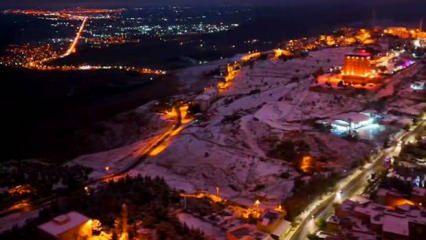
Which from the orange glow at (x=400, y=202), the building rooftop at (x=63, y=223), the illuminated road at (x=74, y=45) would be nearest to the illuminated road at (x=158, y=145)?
the building rooftop at (x=63, y=223)

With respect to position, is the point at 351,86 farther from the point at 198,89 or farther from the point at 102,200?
the point at 102,200

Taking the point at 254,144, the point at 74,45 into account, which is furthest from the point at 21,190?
the point at 74,45

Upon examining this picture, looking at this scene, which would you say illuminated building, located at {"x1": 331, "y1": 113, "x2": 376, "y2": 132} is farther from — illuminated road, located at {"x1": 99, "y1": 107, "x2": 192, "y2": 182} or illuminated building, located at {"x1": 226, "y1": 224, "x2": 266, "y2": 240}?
illuminated building, located at {"x1": 226, "y1": 224, "x2": 266, "y2": 240}

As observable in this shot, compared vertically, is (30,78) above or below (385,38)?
below

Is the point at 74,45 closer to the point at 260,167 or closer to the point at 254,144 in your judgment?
the point at 254,144

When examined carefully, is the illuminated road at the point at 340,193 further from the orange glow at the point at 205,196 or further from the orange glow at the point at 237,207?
the orange glow at the point at 205,196

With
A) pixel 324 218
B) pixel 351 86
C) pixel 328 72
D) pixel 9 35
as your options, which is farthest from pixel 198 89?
pixel 9 35

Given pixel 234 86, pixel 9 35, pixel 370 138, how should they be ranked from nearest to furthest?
pixel 370 138, pixel 234 86, pixel 9 35

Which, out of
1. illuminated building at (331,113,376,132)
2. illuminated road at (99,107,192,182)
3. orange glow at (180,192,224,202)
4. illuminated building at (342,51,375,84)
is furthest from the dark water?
illuminated building at (342,51,375,84)
